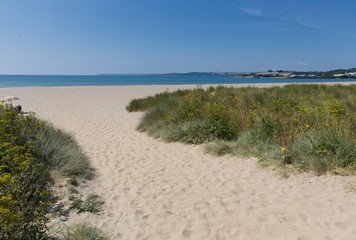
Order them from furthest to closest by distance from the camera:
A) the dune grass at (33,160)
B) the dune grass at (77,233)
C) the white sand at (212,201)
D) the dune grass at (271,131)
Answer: the dune grass at (271,131)
the dune grass at (33,160)
the white sand at (212,201)
the dune grass at (77,233)

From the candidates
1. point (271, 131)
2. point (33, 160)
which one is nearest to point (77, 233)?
point (33, 160)

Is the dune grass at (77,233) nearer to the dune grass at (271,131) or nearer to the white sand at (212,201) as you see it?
the white sand at (212,201)

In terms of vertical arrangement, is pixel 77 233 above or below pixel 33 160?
below

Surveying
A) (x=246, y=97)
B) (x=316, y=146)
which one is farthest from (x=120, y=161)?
(x=246, y=97)

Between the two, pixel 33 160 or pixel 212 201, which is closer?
pixel 212 201

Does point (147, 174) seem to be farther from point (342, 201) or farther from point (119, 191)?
point (342, 201)

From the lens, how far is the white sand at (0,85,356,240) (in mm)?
3270

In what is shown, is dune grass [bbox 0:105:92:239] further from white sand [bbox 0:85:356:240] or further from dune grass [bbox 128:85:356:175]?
dune grass [bbox 128:85:356:175]

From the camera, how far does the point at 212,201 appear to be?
413cm

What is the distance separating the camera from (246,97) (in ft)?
35.6

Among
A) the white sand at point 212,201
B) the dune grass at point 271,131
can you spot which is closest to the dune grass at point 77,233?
the white sand at point 212,201

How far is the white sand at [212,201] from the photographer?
129 inches

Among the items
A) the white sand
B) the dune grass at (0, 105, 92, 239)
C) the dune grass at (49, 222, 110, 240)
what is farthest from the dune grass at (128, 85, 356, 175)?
the dune grass at (49, 222, 110, 240)

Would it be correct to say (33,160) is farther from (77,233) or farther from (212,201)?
(212,201)
